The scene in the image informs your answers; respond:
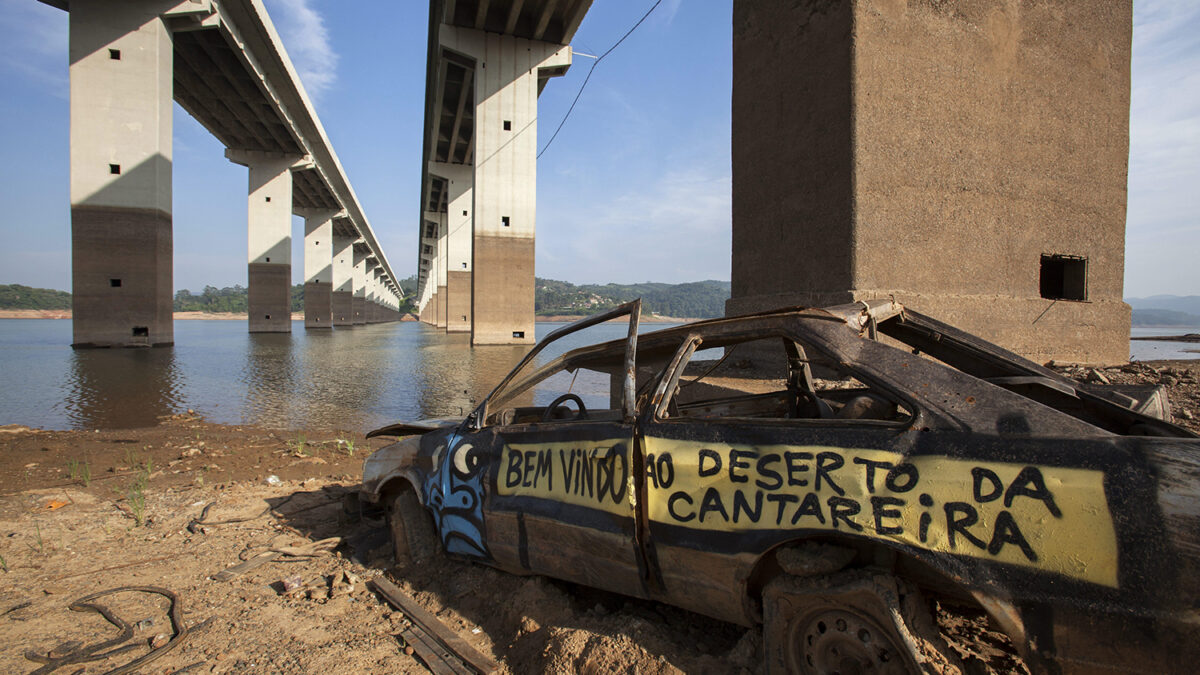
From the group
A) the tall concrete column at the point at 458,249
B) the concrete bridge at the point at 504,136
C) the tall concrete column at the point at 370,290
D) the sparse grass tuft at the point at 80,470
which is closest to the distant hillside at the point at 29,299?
the tall concrete column at the point at 370,290

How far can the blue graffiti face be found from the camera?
3141 mm

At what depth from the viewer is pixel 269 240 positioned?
4134 centimetres

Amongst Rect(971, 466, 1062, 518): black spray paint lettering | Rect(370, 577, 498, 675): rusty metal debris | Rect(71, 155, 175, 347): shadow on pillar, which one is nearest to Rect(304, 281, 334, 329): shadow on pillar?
Rect(71, 155, 175, 347): shadow on pillar

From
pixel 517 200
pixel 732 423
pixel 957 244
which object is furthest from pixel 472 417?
pixel 517 200

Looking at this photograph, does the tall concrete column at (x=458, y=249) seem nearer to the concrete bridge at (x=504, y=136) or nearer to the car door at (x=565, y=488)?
the concrete bridge at (x=504, y=136)

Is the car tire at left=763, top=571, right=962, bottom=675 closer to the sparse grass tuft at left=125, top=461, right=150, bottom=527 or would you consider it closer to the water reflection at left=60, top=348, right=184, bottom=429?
the sparse grass tuft at left=125, top=461, right=150, bottom=527

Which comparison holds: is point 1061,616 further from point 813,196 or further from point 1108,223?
point 1108,223

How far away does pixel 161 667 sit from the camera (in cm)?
261

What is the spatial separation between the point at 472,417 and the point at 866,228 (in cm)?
402

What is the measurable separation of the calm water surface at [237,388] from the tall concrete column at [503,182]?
15.9 feet

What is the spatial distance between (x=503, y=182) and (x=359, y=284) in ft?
228

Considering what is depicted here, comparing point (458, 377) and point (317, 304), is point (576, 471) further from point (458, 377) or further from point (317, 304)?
point (317, 304)

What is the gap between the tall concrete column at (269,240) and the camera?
135ft

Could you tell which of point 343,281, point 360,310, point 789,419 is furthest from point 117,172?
point 360,310
